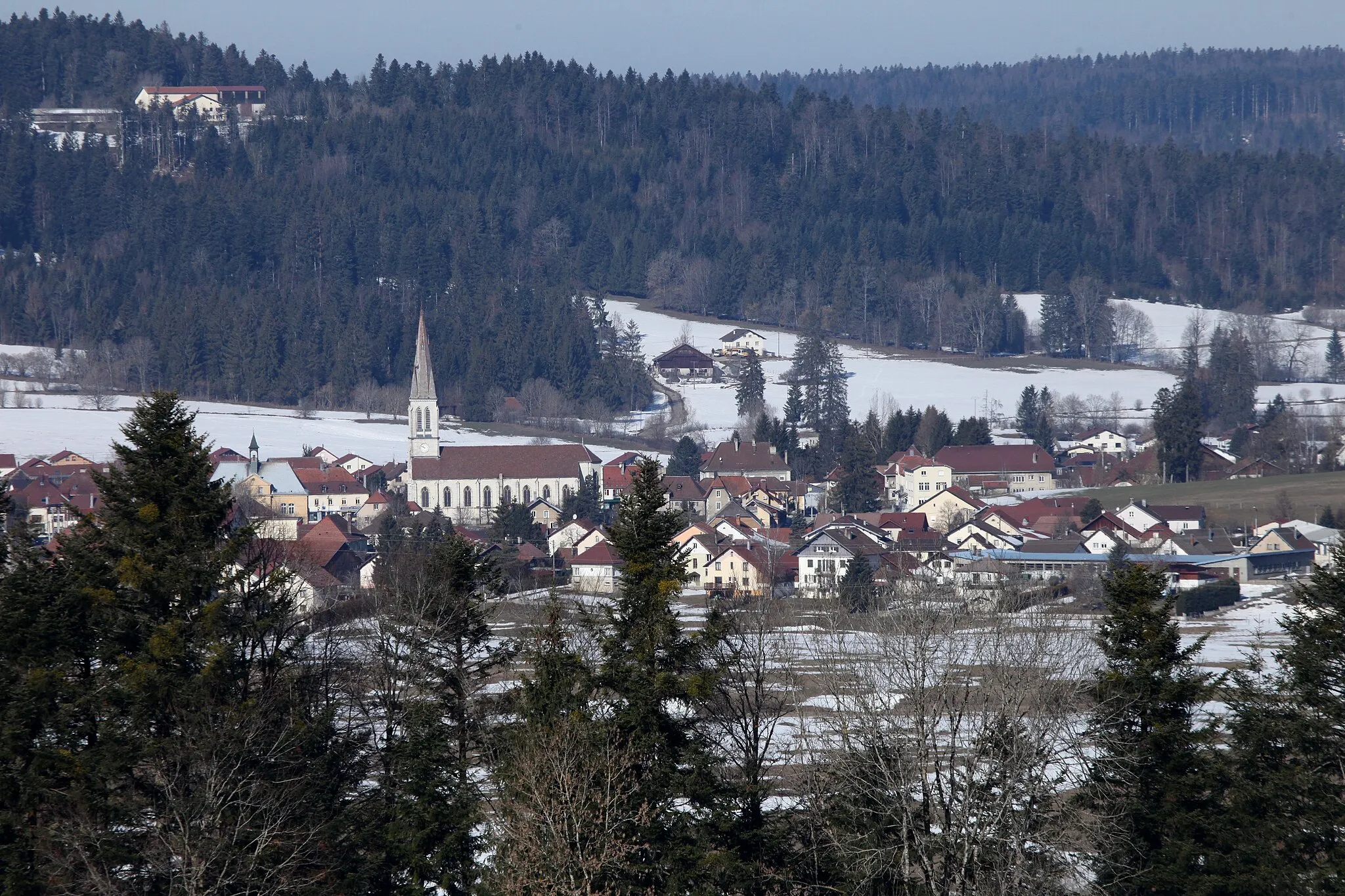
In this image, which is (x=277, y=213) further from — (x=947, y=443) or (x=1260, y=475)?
(x=1260, y=475)

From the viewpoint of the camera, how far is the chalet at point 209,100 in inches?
6024

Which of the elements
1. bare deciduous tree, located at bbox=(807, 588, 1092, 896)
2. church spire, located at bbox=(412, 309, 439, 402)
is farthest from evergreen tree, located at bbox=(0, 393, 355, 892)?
church spire, located at bbox=(412, 309, 439, 402)

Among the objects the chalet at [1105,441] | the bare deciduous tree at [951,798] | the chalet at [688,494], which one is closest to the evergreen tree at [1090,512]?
the chalet at [688,494]

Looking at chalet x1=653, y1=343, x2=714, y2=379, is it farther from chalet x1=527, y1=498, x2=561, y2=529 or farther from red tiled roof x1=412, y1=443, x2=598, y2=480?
chalet x1=527, y1=498, x2=561, y2=529

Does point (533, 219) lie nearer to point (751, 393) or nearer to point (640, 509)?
point (751, 393)

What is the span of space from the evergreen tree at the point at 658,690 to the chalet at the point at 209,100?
145m

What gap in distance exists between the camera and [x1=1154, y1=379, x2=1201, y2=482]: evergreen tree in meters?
68.7

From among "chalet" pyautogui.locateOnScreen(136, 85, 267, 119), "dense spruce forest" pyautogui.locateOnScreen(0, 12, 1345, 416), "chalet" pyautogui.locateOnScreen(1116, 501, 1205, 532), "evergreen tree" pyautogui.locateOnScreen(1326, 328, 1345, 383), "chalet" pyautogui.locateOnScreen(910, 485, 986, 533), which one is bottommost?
"chalet" pyautogui.locateOnScreen(910, 485, 986, 533)

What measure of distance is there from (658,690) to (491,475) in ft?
195

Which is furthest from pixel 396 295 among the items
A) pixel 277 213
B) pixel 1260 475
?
pixel 1260 475

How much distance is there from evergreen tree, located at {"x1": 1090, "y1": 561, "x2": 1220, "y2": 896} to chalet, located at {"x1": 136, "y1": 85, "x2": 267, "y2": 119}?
146489 millimetres

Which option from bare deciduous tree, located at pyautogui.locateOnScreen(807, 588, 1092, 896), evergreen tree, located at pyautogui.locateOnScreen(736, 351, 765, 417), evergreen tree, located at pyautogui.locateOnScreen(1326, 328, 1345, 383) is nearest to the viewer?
bare deciduous tree, located at pyautogui.locateOnScreen(807, 588, 1092, 896)

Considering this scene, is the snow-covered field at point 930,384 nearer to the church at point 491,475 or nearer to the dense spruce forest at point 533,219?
the dense spruce forest at point 533,219

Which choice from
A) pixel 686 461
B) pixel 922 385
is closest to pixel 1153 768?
pixel 686 461
